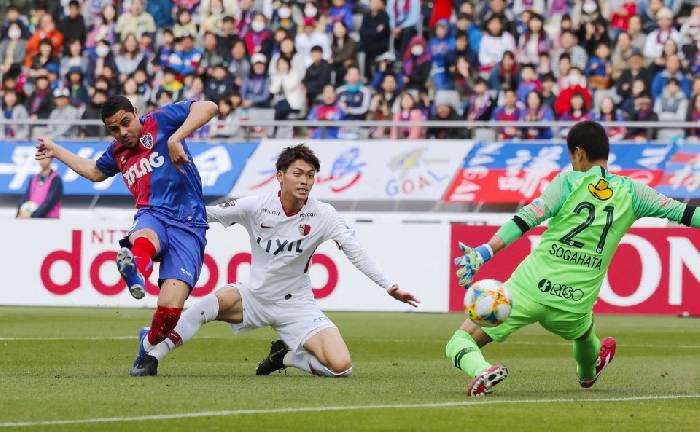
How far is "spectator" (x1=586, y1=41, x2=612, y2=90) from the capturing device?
25.4 meters

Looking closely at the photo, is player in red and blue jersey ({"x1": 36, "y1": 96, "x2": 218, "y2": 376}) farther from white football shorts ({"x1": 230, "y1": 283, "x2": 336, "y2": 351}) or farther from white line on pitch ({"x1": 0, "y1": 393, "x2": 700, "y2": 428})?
white line on pitch ({"x1": 0, "y1": 393, "x2": 700, "y2": 428})

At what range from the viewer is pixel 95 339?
52.7 feet

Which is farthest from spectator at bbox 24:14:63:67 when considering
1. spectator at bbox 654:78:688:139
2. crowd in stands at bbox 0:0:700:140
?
spectator at bbox 654:78:688:139

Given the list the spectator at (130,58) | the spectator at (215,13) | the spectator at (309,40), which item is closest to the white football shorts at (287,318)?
the spectator at (309,40)

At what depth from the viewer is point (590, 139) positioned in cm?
1045

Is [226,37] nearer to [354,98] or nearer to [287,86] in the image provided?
[287,86]

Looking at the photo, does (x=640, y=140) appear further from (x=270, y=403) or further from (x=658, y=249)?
(x=270, y=403)

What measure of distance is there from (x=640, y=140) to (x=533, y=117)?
1.79 metres

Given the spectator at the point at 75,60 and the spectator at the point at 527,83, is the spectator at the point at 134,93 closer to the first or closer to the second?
the spectator at the point at 75,60

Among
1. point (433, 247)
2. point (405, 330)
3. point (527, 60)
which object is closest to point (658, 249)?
point (433, 247)

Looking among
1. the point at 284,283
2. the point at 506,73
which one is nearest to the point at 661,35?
the point at 506,73

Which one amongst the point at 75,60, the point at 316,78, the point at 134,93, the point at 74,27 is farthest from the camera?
the point at 74,27

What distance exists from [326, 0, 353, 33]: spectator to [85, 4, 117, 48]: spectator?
422cm

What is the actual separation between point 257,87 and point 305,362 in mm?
15211
